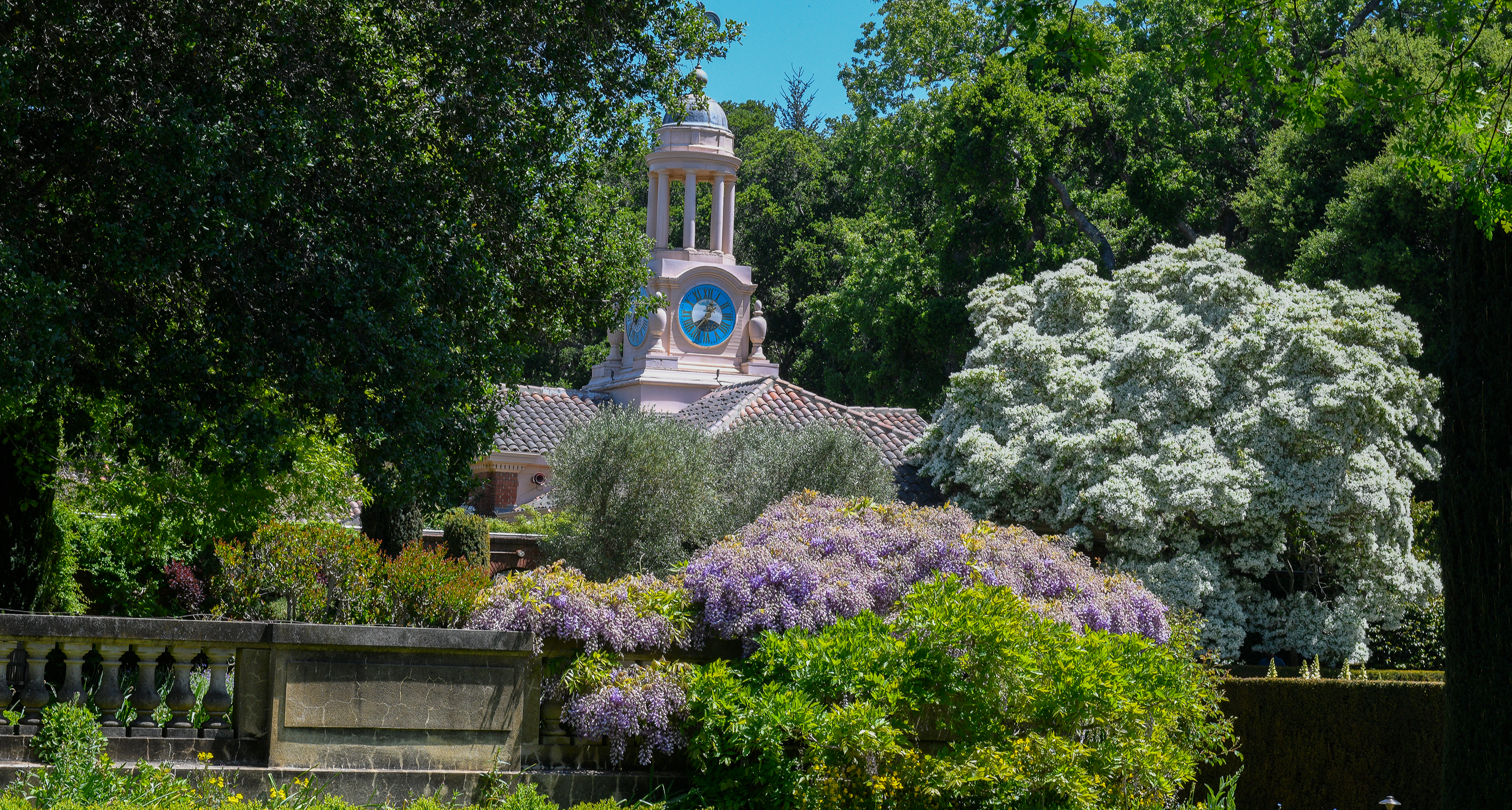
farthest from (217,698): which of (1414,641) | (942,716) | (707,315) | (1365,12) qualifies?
(1365,12)

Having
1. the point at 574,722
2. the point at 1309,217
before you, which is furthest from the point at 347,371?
the point at 1309,217

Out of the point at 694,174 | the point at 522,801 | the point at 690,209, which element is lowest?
the point at 522,801

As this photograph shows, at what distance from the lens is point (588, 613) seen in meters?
8.97

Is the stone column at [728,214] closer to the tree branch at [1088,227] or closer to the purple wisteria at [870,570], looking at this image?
the tree branch at [1088,227]

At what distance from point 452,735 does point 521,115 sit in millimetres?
6072

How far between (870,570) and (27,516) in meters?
8.19

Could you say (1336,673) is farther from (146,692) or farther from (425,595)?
(146,692)

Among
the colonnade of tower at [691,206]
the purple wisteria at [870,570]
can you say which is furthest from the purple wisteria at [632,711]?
the colonnade of tower at [691,206]

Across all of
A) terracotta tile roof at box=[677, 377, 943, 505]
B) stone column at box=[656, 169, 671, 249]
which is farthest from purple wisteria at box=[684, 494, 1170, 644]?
stone column at box=[656, 169, 671, 249]

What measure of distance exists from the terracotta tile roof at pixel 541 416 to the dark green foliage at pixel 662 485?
243 inches

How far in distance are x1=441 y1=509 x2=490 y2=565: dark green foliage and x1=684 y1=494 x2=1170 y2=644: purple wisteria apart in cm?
792

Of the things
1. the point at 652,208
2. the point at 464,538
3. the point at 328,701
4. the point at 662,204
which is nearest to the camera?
the point at 328,701

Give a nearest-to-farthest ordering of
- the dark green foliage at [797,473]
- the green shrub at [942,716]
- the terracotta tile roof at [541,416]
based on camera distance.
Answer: the green shrub at [942,716] → the dark green foliage at [797,473] → the terracotta tile roof at [541,416]

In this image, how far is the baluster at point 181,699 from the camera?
787cm
